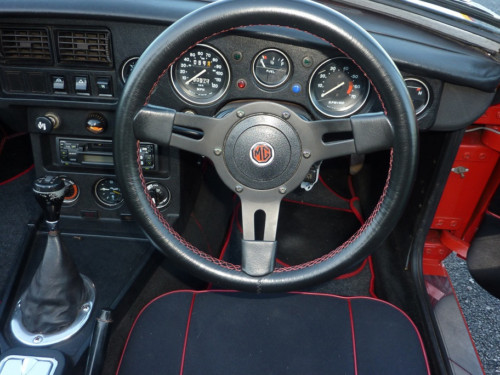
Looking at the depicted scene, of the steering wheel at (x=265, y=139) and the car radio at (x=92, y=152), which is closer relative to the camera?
the steering wheel at (x=265, y=139)

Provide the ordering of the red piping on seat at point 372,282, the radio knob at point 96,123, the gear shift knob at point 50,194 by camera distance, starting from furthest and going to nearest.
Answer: the red piping on seat at point 372,282 → the radio knob at point 96,123 → the gear shift knob at point 50,194

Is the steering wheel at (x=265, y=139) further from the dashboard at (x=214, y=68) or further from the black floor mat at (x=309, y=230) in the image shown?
the black floor mat at (x=309, y=230)

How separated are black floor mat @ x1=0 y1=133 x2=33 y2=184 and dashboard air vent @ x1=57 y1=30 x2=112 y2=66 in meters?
1.09

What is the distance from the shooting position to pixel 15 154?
2.55 metres

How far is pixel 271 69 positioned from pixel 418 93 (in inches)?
18.9

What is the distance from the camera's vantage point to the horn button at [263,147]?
1.23m

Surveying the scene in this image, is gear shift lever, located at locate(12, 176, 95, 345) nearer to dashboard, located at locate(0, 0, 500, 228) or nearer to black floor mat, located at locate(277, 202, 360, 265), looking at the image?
dashboard, located at locate(0, 0, 500, 228)

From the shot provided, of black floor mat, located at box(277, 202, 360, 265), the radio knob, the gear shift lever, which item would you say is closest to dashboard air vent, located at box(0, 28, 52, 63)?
the radio knob

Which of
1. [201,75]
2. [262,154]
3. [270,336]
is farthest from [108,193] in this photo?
[262,154]

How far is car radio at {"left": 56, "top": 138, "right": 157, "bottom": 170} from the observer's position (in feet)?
6.05

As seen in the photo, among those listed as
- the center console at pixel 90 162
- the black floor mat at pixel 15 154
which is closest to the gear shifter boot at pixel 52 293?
the center console at pixel 90 162

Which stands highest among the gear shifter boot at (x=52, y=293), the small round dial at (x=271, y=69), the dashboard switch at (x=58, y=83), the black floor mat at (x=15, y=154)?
the small round dial at (x=271, y=69)

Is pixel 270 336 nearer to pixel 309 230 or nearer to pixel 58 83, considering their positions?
pixel 309 230

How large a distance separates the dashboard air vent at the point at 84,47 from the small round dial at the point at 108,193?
531 mm
